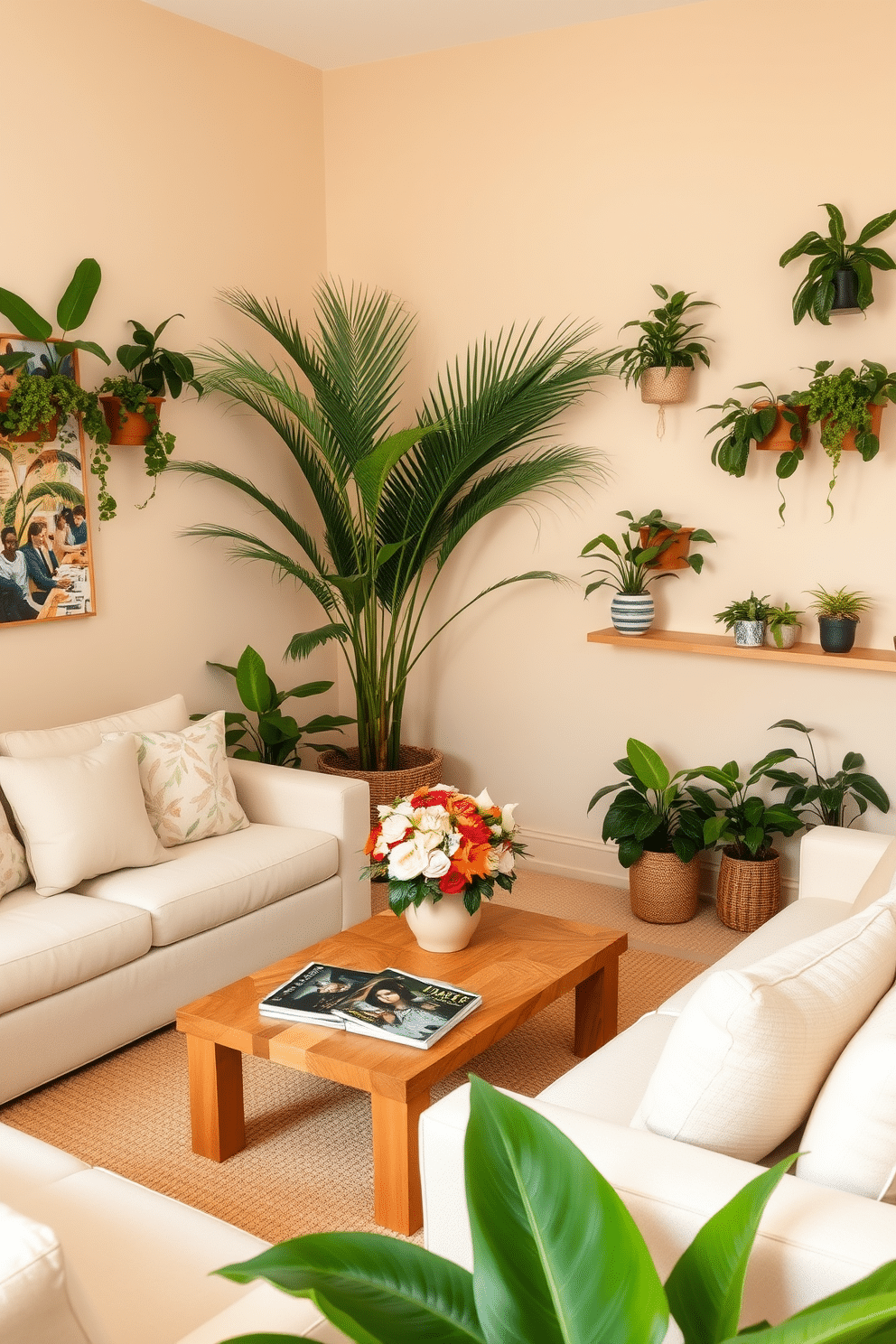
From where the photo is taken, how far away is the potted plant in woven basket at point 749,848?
12.1 feet

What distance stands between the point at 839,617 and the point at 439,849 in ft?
5.51

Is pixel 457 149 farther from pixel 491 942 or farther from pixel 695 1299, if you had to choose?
pixel 695 1299

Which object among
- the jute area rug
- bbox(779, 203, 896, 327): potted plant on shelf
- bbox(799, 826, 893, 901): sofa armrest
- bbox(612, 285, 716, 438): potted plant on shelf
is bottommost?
the jute area rug

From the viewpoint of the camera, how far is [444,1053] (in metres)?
2.29

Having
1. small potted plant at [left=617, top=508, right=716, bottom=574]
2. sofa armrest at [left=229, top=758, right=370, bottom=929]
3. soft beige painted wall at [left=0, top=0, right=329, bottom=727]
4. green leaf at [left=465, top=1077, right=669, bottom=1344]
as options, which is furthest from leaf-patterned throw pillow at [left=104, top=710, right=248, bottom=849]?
green leaf at [left=465, top=1077, right=669, bottom=1344]

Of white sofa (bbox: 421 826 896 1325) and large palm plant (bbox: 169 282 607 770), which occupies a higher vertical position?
large palm plant (bbox: 169 282 607 770)

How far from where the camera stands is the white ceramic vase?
270 centimetres

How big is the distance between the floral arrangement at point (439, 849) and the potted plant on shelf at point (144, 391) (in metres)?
1.66

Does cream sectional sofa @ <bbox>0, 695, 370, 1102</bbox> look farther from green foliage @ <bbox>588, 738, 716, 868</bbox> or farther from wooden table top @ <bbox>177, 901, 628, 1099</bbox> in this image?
green foliage @ <bbox>588, 738, 716, 868</bbox>

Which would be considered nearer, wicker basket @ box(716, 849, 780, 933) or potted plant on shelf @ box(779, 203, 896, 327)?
potted plant on shelf @ box(779, 203, 896, 327)

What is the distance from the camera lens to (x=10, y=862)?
2.95 metres

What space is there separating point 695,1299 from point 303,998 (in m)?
1.53

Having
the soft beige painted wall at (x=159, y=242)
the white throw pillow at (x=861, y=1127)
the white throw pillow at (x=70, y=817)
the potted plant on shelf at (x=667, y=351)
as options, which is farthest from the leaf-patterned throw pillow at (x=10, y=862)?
the potted plant on shelf at (x=667, y=351)

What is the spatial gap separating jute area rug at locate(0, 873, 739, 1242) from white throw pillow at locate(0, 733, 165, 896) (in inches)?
19.4
